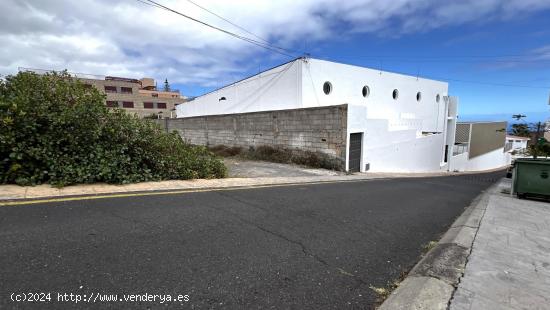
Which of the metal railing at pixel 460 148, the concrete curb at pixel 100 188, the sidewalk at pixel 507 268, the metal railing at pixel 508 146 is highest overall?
the concrete curb at pixel 100 188

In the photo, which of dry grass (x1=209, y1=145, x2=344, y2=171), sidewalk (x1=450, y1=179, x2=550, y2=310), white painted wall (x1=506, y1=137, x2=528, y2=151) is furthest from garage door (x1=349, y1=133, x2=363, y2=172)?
white painted wall (x1=506, y1=137, x2=528, y2=151)

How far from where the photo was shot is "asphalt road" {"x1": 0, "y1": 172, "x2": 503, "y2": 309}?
2.58 metres

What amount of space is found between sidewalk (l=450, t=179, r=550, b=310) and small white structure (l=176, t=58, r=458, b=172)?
912cm

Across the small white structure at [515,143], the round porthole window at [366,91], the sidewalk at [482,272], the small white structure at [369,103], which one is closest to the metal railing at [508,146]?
the small white structure at [515,143]

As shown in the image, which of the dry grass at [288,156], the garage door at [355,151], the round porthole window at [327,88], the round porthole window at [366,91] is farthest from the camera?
the round porthole window at [366,91]

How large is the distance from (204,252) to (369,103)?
21856 mm

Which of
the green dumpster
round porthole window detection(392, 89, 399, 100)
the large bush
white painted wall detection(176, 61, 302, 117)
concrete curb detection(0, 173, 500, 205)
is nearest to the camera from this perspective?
concrete curb detection(0, 173, 500, 205)

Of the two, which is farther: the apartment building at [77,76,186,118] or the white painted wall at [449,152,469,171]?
the apartment building at [77,76,186,118]

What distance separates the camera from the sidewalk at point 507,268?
2.69m

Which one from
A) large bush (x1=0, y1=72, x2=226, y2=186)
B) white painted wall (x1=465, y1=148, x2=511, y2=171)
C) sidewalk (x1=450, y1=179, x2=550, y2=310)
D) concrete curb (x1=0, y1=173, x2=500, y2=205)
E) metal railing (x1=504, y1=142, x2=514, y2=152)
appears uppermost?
large bush (x1=0, y1=72, x2=226, y2=186)

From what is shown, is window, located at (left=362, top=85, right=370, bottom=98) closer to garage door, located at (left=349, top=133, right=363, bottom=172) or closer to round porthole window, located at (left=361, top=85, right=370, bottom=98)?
round porthole window, located at (left=361, top=85, right=370, bottom=98)

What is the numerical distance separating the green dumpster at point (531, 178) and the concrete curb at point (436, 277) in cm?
633

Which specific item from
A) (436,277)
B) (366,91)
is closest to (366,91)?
(366,91)

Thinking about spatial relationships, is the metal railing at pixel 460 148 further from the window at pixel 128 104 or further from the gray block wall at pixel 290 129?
the window at pixel 128 104
